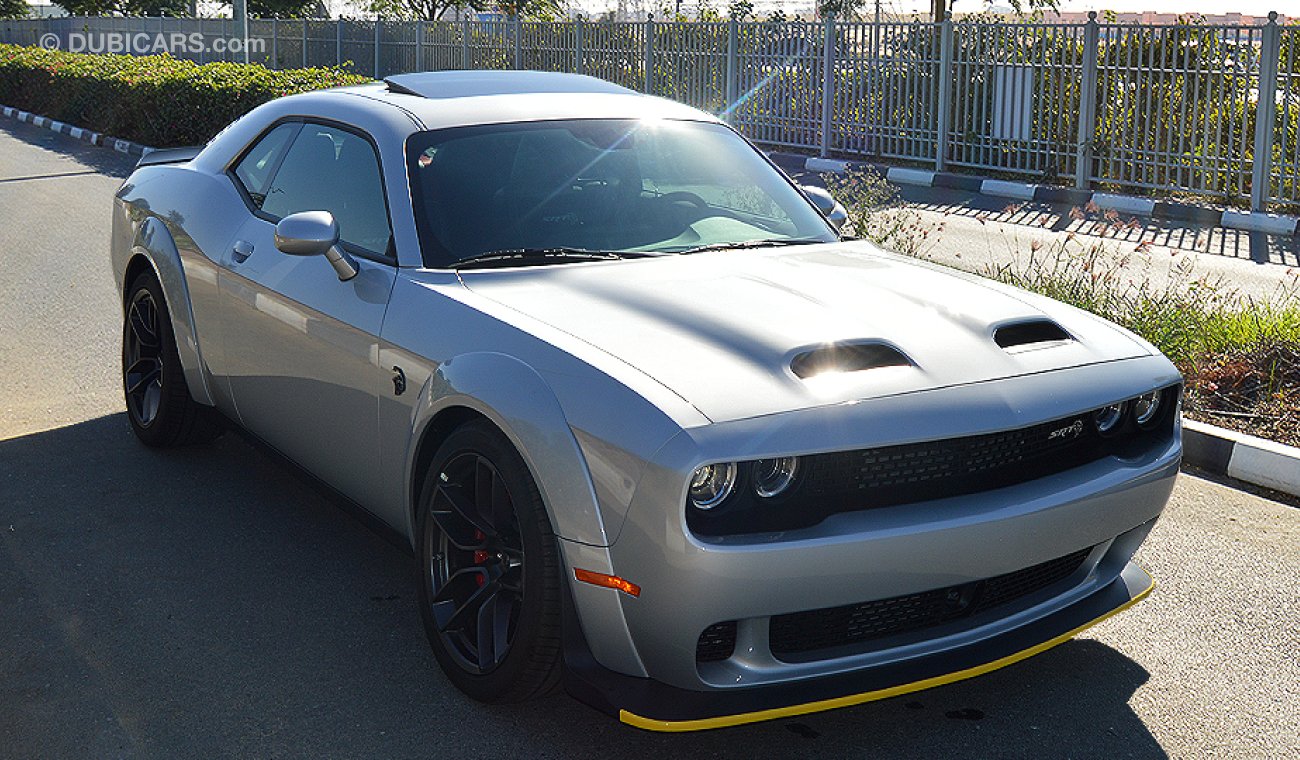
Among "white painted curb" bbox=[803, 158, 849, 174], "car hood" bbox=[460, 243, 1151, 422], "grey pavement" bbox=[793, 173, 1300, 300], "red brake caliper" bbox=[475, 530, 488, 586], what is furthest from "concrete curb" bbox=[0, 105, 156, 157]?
"red brake caliper" bbox=[475, 530, 488, 586]

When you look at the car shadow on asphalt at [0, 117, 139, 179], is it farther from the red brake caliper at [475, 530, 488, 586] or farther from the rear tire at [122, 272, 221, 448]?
the red brake caliper at [475, 530, 488, 586]

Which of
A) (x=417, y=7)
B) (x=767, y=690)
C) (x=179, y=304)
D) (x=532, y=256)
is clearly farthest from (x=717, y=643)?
(x=417, y=7)

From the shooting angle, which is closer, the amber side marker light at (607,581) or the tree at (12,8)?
the amber side marker light at (607,581)

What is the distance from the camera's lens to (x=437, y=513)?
12.4 ft

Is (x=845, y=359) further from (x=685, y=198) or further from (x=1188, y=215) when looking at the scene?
(x=1188, y=215)

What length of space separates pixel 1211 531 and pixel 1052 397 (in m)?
2.08

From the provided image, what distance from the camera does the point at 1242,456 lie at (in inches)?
230

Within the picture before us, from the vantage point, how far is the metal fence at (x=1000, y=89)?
1416cm

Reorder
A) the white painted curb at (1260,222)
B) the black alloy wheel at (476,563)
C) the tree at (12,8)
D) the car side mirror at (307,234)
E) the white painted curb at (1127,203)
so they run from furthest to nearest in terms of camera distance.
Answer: the tree at (12,8), the white painted curb at (1127,203), the white painted curb at (1260,222), the car side mirror at (307,234), the black alloy wheel at (476,563)

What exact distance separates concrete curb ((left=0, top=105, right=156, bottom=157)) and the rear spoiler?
11142 mm

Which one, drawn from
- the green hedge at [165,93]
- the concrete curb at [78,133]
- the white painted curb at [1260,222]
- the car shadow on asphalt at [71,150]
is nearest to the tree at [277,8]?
the concrete curb at [78,133]

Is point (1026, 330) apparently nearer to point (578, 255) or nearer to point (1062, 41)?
point (578, 255)

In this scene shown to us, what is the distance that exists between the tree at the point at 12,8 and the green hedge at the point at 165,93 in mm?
50012

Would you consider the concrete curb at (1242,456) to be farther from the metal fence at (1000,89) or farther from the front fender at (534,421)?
the metal fence at (1000,89)
